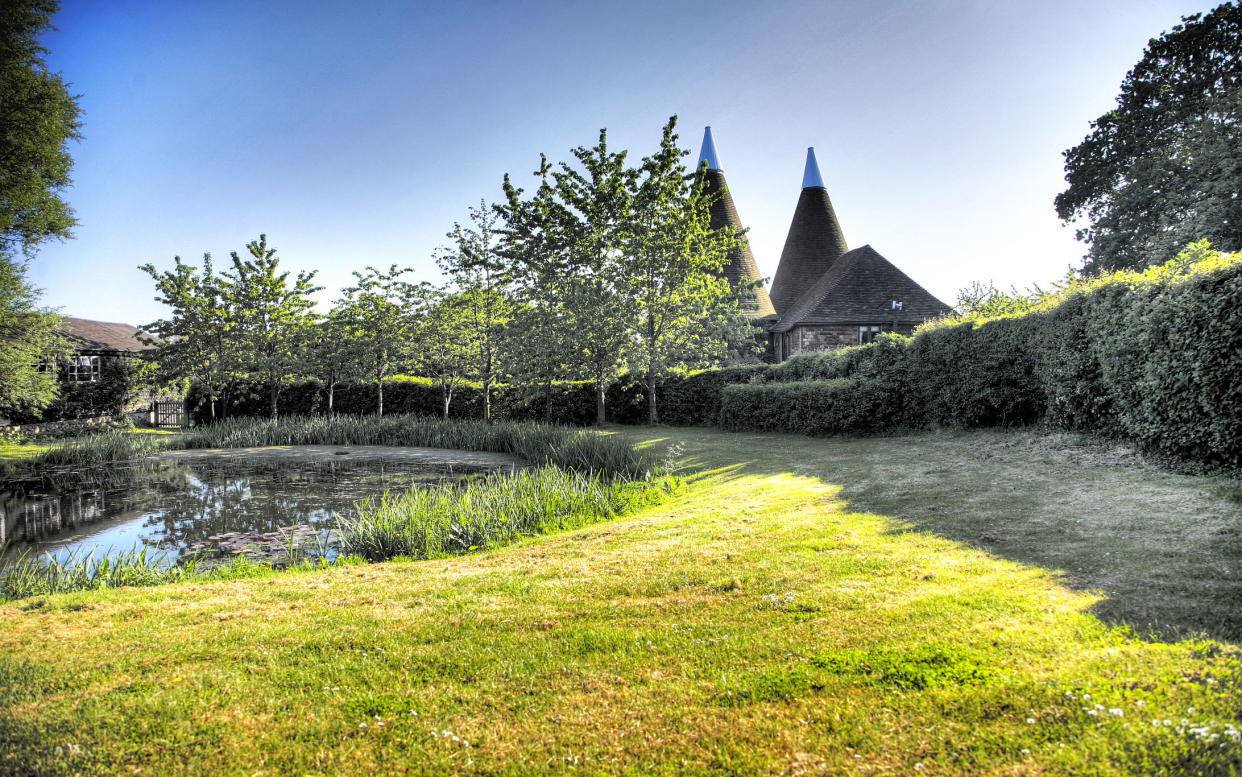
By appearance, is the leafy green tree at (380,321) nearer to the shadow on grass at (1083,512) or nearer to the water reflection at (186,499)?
the water reflection at (186,499)

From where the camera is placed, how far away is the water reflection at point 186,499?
26.5 ft

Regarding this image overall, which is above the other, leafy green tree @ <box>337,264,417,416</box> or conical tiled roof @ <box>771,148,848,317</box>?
conical tiled roof @ <box>771,148,848,317</box>

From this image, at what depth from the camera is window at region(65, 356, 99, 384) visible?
3378 centimetres

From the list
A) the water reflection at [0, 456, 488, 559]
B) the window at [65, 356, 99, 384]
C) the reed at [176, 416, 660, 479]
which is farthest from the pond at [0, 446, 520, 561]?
the window at [65, 356, 99, 384]

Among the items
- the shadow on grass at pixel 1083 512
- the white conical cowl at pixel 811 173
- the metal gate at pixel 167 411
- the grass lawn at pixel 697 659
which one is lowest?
the grass lawn at pixel 697 659

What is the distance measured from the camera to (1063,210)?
31.2 meters

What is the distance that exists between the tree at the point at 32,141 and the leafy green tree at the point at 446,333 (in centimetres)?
1182

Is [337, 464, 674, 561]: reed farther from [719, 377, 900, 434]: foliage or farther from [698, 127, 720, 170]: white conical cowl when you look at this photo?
[698, 127, 720, 170]: white conical cowl

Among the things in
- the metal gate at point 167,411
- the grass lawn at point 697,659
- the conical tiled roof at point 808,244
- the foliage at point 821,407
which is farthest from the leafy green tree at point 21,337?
the conical tiled roof at point 808,244

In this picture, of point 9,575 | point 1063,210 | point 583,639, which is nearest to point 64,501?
point 9,575

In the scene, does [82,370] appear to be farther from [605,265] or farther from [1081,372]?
[1081,372]

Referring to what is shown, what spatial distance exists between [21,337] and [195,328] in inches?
255

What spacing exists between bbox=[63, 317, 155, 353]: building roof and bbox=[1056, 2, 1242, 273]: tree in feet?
163

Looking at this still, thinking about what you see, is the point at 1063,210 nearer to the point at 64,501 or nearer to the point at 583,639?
the point at 583,639
